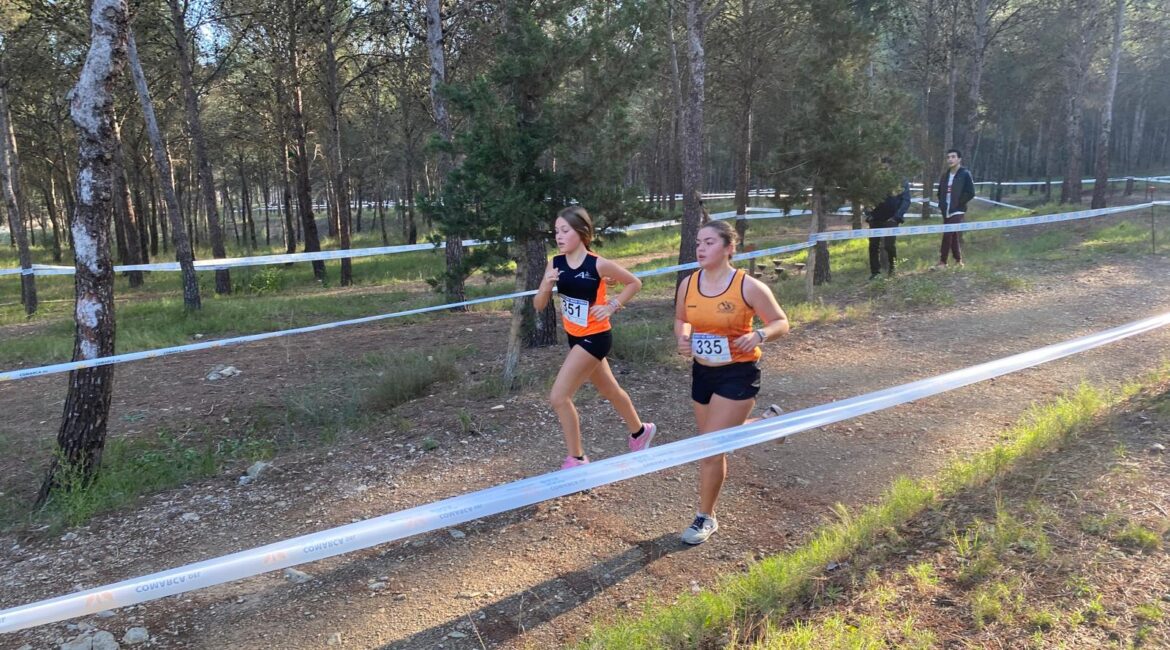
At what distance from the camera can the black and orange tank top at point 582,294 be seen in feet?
14.5

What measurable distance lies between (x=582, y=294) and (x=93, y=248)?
3767 millimetres

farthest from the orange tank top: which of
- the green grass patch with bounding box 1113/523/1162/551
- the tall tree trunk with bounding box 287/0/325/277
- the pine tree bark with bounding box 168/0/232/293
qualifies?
the tall tree trunk with bounding box 287/0/325/277

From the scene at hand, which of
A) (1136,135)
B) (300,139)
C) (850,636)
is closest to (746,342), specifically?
(850,636)

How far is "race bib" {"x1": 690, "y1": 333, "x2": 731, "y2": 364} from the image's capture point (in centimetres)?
365

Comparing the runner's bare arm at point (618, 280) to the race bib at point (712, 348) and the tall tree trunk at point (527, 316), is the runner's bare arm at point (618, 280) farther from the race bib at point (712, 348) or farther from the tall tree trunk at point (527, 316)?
the tall tree trunk at point (527, 316)

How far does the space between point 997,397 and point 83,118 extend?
7.72 meters

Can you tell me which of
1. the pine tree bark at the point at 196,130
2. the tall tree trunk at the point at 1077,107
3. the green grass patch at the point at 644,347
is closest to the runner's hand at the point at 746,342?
the green grass patch at the point at 644,347

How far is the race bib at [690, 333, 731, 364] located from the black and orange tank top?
0.80 metres

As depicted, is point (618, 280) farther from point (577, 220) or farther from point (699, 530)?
point (699, 530)


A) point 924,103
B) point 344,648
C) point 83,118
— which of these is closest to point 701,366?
point 344,648

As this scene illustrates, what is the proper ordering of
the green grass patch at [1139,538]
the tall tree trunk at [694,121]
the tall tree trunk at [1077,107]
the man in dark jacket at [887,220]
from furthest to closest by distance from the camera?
the tall tree trunk at [1077,107] → the man in dark jacket at [887,220] → the tall tree trunk at [694,121] → the green grass patch at [1139,538]

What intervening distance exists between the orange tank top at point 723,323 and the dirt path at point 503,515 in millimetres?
1163

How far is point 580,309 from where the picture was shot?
4438 millimetres

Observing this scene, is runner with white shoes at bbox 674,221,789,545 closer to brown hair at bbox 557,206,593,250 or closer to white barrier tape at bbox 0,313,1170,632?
white barrier tape at bbox 0,313,1170,632
